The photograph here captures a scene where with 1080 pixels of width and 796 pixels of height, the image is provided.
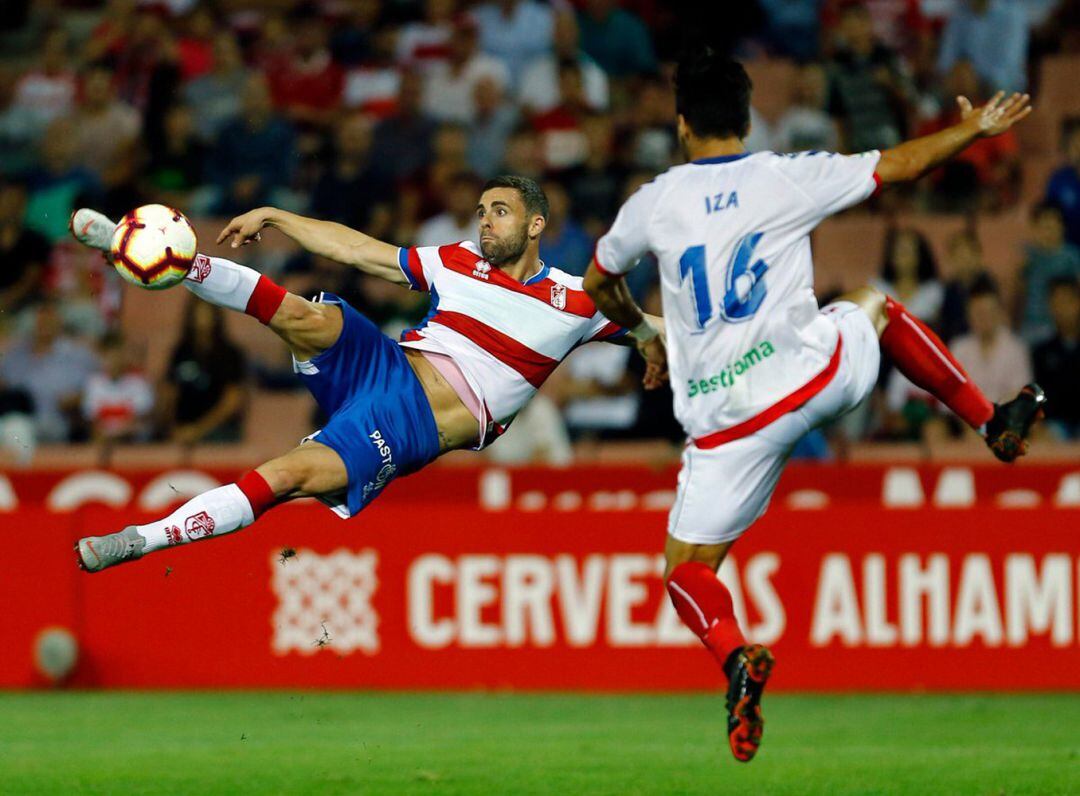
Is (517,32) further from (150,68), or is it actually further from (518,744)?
(518,744)

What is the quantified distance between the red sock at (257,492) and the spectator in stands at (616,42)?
9.61m

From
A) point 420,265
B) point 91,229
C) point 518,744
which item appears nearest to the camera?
point 91,229

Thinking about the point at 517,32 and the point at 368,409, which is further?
the point at 517,32

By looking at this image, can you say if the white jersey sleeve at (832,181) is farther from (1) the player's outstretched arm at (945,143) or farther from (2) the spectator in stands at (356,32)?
(2) the spectator in stands at (356,32)

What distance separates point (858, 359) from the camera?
7156 mm

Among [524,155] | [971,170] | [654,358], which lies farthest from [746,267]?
[971,170]

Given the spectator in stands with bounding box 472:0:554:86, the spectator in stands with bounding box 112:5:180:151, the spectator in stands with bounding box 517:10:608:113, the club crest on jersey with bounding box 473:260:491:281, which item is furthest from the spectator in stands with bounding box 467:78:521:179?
the club crest on jersey with bounding box 473:260:491:281

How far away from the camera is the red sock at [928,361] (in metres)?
7.43

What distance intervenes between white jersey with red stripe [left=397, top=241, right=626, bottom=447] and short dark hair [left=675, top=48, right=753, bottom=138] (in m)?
1.81

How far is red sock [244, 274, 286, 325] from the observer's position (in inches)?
323

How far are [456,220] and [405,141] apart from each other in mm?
1498

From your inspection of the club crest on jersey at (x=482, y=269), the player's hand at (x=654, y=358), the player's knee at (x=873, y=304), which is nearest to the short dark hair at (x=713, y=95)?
the player's knee at (x=873, y=304)

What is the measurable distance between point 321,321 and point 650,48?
368 inches

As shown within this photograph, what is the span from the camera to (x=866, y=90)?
15.7m
